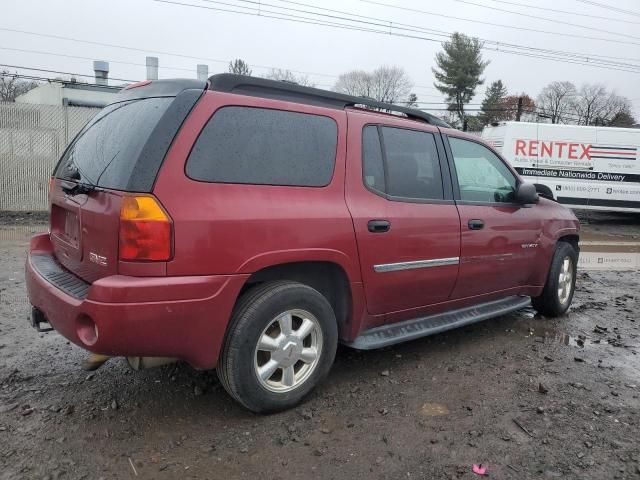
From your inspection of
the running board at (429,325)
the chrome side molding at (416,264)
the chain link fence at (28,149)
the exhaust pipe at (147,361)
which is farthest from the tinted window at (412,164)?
the chain link fence at (28,149)

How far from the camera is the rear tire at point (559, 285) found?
16.3ft

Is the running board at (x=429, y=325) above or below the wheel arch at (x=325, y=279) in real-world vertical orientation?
below

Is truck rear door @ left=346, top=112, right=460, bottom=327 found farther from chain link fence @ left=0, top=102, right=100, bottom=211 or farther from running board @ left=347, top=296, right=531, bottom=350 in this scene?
chain link fence @ left=0, top=102, right=100, bottom=211

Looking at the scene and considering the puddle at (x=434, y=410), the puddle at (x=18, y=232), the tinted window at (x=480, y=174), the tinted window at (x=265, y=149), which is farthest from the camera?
the puddle at (x=18, y=232)

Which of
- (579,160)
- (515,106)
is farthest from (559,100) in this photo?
(579,160)

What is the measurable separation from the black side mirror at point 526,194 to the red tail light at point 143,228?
3.09m

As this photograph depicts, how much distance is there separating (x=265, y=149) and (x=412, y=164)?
1268 millimetres

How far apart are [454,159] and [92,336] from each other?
9.46ft

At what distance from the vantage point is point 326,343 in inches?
123

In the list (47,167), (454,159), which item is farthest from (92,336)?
(47,167)

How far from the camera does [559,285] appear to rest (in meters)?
5.10

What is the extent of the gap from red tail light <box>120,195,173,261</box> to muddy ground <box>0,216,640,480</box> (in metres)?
1.03

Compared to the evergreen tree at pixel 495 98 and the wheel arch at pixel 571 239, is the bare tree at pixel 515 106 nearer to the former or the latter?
the evergreen tree at pixel 495 98

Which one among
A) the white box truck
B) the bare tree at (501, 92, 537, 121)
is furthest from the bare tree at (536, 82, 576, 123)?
the white box truck
